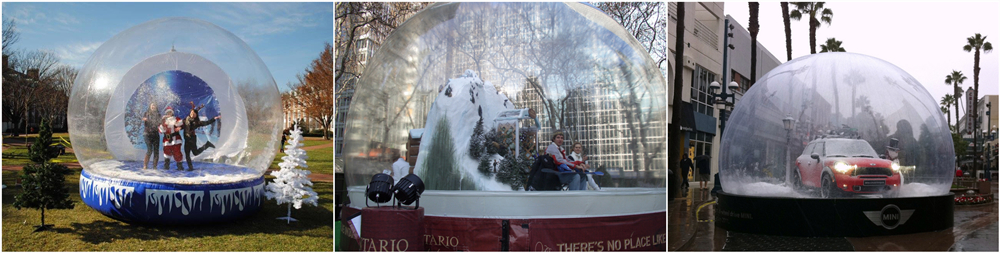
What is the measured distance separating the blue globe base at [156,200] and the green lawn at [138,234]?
0.16 metres

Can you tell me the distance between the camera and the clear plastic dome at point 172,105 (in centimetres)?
825

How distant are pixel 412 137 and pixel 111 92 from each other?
4.84m

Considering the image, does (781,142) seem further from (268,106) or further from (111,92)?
(111,92)

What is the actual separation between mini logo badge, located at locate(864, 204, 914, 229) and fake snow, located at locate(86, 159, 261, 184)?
323 inches

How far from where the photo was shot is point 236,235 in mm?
8680

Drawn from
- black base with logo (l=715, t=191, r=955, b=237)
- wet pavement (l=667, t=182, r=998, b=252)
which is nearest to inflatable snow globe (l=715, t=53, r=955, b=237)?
black base with logo (l=715, t=191, r=955, b=237)

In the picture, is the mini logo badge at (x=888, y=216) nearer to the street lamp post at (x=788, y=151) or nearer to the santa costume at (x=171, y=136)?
the street lamp post at (x=788, y=151)

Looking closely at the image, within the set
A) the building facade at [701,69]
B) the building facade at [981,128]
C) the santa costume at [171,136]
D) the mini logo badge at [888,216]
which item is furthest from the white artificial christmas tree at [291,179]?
the building facade at [981,128]

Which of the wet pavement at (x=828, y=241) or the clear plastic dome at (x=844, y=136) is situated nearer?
the wet pavement at (x=828, y=241)

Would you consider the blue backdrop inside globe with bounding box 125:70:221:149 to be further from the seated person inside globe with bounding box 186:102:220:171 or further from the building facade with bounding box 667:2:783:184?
the building facade with bounding box 667:2:783:184

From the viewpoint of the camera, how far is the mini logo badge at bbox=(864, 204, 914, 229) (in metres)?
8.01

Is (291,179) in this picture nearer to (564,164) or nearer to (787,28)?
(564,164)

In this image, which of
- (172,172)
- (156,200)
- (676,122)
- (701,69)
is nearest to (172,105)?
(172,172)

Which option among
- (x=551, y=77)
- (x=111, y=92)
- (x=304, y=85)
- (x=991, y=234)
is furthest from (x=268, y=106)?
(x=991, y=234)
